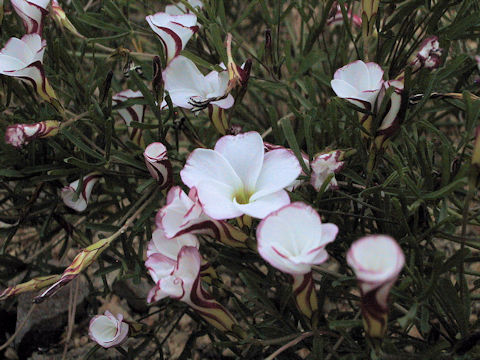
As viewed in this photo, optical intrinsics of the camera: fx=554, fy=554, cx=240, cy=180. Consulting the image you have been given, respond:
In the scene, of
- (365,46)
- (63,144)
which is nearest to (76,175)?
(63,144)

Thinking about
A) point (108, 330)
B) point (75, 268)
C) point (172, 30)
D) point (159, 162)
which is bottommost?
point (108, 330)

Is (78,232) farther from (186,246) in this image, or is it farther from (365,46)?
(365,46)

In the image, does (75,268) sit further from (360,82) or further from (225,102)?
(360,82)

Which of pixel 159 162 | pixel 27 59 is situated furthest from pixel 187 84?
pixel 27 59

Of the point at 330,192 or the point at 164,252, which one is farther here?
the point at 330,192

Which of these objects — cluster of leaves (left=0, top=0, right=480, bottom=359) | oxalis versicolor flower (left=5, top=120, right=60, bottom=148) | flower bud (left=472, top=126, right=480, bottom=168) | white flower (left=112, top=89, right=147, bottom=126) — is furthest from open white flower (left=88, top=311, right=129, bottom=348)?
flower bud (left=472, top=126, right=480, bottom=168)

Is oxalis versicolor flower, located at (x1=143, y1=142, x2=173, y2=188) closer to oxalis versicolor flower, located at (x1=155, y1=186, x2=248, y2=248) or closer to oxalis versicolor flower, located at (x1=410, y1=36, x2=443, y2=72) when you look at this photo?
oxalis versicolor flower, located at (x1=155, y1=186, x2=248, y2=248)

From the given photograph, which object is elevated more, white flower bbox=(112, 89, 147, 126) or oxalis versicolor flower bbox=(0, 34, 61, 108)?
oxalis versicolor flower bbox=(0, 34, 61, 108)
